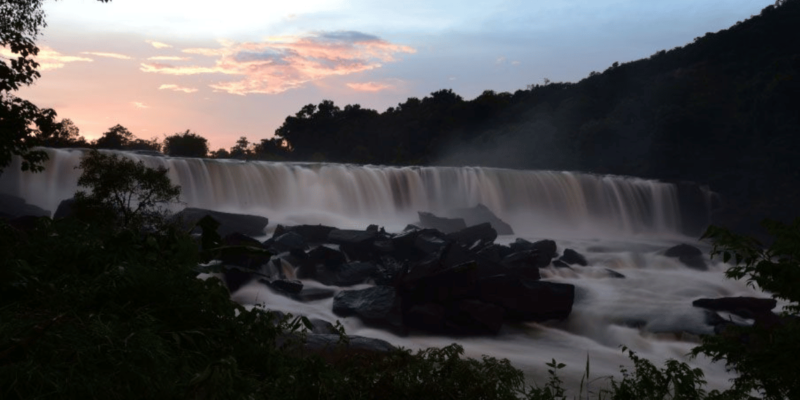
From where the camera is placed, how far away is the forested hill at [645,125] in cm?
5994

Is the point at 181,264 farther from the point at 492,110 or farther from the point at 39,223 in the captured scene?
the point at 492,110

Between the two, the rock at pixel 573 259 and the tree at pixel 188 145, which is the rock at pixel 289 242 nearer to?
the rock at pixel 573 259

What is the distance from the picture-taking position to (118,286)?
434 cm

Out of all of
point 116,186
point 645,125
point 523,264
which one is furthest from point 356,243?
point 645,125

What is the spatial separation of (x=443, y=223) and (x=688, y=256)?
491 inches

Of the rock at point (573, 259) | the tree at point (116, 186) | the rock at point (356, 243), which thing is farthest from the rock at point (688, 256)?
the tree at point (116, 186)

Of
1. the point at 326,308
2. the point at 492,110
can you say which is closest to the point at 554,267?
the point at 326,308

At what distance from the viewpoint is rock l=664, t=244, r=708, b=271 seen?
117ft

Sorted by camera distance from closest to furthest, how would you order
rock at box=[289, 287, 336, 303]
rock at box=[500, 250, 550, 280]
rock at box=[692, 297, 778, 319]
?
1. rock at box=[289, 287, 336, 303]
2. rock at box=[692, 297, 778, 319]
3. rock at box=[500, 250, 550, 280]

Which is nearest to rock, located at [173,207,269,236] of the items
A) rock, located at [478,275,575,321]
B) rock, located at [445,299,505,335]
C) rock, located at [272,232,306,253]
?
rock, located at [272,232,306,253]

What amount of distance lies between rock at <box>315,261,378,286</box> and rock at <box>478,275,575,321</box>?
485 centimetres

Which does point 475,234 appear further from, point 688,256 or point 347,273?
point 688,256

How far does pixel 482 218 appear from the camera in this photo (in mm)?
43594

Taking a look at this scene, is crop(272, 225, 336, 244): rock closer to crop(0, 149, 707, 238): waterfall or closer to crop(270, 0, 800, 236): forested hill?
crop(0, 149, 707, 238): waterfall
